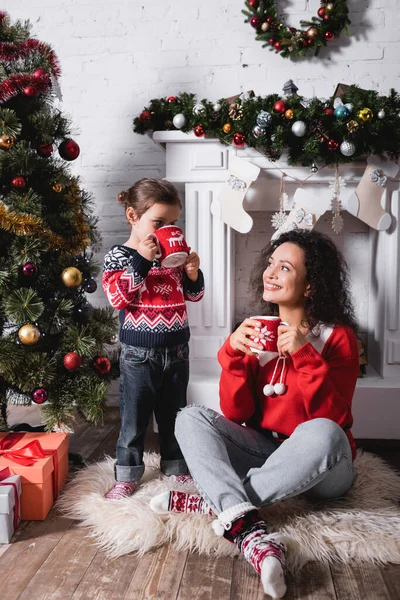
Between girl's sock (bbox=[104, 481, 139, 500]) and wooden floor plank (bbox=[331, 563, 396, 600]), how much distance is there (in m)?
0.67

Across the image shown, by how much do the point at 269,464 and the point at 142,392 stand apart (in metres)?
0.51

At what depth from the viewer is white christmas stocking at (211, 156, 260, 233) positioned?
254 centimetres

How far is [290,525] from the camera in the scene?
5.33ft

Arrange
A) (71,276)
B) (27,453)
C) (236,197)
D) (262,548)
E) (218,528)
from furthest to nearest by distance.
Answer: (236,197) < (71,276) < (27,453) < (218,528) < (262,548)

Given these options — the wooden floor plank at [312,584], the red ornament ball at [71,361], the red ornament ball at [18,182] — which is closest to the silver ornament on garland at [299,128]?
the red ornament ball at [18,182]

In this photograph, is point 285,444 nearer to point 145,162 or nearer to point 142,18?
point 145,162

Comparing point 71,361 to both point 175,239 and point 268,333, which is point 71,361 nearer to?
point 175,239

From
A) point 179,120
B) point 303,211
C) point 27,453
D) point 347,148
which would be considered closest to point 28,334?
point 27,453

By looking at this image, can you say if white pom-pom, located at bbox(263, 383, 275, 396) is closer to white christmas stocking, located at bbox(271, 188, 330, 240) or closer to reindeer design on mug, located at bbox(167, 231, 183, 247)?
reindeer design on mug, located at bbox(167, 231, 183, 247)

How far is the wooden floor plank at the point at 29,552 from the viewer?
4.64ft

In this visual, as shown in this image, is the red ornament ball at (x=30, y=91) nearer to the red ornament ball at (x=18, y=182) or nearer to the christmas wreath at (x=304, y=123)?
the red ornament ball at (x=18, y=182)

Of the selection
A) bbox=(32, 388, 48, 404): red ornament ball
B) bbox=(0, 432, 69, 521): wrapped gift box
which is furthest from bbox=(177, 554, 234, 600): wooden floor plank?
bbox=(32, 388, 48, 404): red ornament ball

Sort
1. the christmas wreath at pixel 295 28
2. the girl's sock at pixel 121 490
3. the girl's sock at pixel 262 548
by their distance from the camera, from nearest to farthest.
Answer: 1. the girl's sock at pixel 262 548
2. the girl's sock at pixel 121 490
3. the christmas wreath at pixel 295 28

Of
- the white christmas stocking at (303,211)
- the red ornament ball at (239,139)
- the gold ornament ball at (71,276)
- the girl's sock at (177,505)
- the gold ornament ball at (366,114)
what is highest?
the gold ornament ball at (366,114)
